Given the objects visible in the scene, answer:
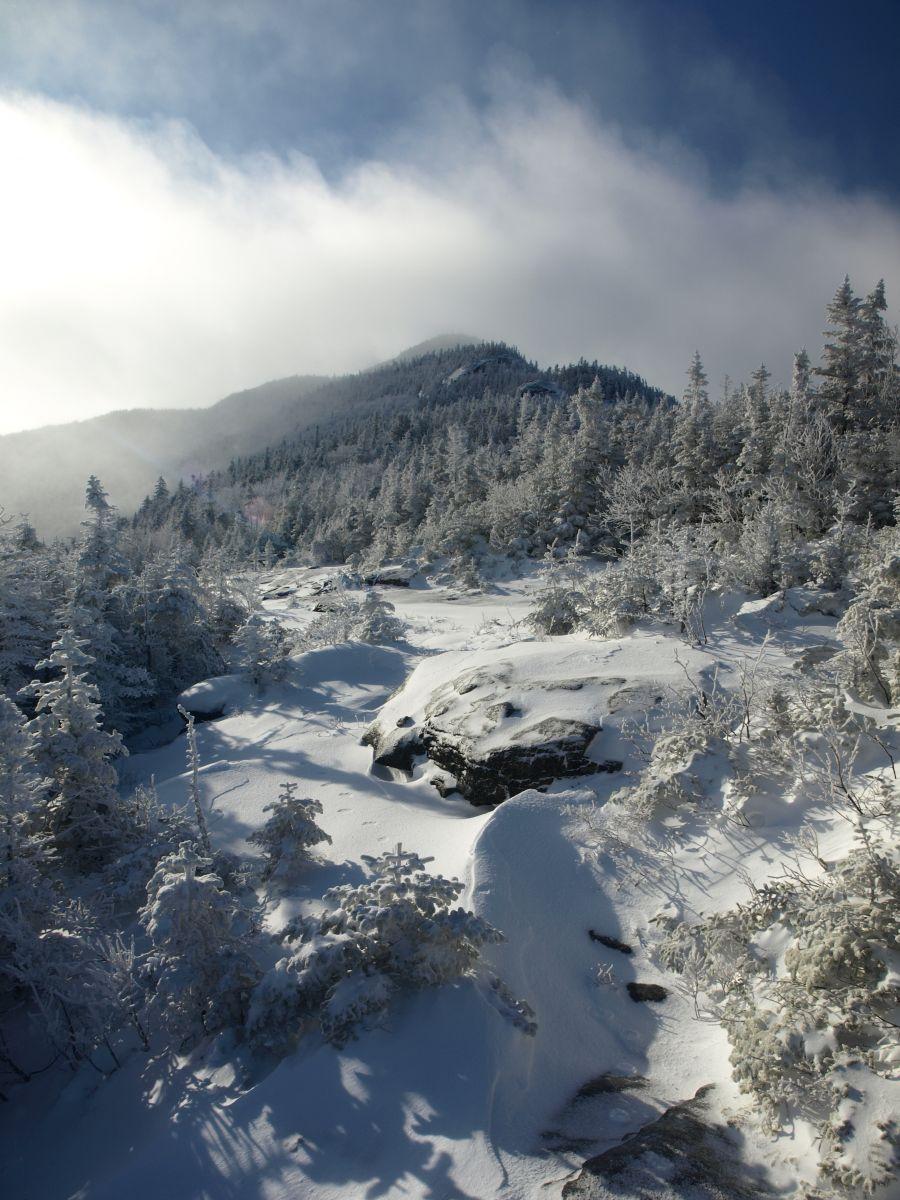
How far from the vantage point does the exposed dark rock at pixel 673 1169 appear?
3.04 metres

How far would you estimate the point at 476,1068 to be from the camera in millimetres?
4062

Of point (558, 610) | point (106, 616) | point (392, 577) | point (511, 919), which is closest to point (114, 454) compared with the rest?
point (392, 577)

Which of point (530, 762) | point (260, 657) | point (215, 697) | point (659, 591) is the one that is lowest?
point (215, 697)

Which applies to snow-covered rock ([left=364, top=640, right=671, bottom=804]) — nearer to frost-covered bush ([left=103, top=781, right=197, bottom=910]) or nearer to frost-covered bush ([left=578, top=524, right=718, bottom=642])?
frost-covered bush ([left=578, top=524, right=718, bottom=642])

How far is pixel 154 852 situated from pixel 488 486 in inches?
1697

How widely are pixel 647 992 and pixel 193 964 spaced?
13.1 ft

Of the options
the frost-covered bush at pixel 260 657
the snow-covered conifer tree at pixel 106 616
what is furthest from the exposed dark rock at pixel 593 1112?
the snow-covered conifer tree at pixel 106 616

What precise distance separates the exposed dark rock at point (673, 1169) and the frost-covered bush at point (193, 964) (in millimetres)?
3182

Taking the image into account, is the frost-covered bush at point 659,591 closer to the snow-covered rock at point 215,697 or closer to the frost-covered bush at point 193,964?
the frost-covered bush at point 193,964

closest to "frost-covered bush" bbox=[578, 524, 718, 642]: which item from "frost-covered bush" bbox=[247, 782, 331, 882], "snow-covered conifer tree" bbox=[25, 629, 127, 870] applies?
"frost-covered bush" bbox=[247, 782, 331, 882]

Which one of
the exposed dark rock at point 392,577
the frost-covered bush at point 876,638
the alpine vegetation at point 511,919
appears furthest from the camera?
the exposed dark rock at point 392,577

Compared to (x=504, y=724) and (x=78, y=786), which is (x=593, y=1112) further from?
(x=78, y=786)

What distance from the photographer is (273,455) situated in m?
136

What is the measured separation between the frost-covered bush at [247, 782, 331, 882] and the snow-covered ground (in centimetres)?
29
